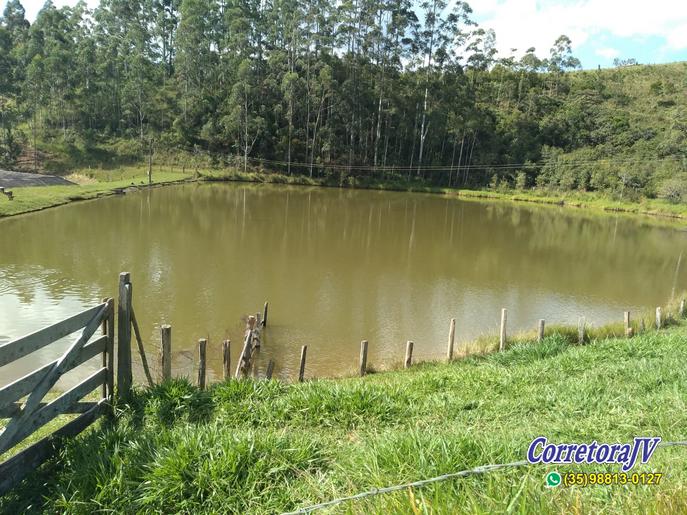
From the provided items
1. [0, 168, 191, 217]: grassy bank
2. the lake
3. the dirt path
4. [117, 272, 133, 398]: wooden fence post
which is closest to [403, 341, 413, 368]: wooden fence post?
the lake

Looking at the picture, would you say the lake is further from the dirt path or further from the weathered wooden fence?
the dirt path

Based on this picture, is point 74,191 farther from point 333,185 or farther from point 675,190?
point 675,190

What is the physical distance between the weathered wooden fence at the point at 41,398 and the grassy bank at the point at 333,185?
3049cm

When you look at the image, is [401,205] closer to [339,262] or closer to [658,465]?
[339,262]

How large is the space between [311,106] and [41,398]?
55971 mm

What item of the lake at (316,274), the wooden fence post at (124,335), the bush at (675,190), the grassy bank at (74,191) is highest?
the bush at (675,190)

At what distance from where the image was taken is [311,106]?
56469 millimetres

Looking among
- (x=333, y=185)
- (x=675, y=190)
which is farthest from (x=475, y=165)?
(x=675, y=190)

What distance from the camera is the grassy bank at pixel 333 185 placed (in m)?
36.7

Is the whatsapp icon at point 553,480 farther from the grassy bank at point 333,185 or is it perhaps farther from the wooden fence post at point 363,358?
the grassy bank at point 333,185

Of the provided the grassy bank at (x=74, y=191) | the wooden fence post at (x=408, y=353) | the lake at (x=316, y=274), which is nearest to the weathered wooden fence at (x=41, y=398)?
the lake at (x=316, y=274)

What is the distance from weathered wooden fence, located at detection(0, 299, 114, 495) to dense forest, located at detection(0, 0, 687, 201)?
48236 millimetres

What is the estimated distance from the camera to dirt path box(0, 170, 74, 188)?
107 feet

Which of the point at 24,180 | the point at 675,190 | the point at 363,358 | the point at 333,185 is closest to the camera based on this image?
the point at 363,358
